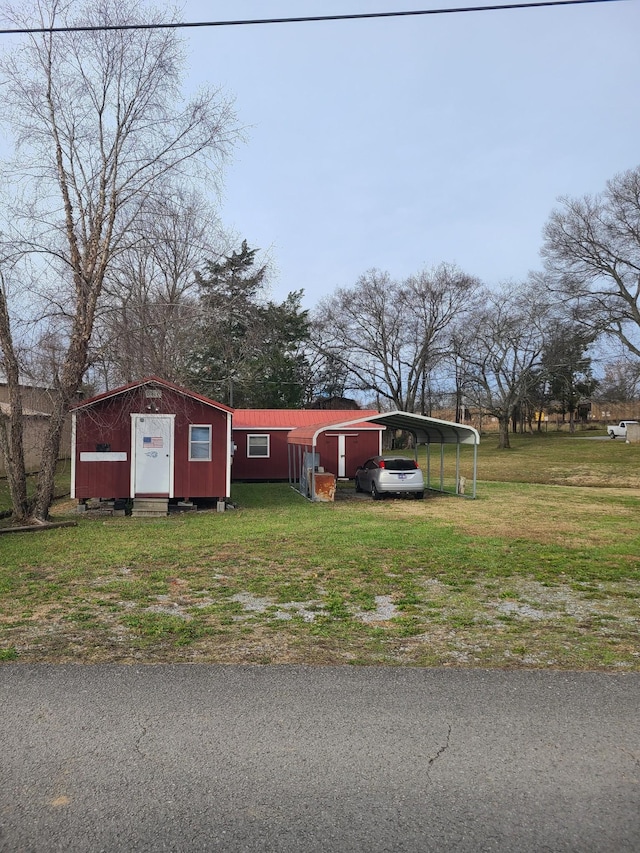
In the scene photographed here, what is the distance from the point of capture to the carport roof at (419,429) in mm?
17602

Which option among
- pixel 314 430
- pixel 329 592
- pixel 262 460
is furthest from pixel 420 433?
pixel 329 592

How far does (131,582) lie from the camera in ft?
24.5

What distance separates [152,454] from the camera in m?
15.9

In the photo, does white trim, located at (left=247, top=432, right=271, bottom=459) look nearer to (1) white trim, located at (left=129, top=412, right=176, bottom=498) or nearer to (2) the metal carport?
(2) the metal carport

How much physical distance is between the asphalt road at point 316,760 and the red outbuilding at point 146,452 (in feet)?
37.8

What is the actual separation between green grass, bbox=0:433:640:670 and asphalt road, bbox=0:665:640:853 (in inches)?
20.4

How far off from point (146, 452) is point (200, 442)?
4.37 ft

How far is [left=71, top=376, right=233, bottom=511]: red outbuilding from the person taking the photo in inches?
619

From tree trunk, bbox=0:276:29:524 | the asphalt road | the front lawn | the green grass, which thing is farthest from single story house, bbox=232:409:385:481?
the asphalt road

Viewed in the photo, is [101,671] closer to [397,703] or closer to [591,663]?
[397,703]

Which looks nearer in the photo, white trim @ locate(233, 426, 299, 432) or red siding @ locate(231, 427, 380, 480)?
red siding @ locate(231, 427, 380, 480)

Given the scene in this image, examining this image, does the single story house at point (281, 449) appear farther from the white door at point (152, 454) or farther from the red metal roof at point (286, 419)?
the white door at point (152, 454)

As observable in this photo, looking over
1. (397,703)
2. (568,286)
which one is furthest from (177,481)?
(568,286)

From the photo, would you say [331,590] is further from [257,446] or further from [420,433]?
[257,446]
